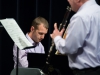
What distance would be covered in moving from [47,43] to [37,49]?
2.57 feet

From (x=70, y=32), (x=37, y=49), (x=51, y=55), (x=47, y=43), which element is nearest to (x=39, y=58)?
(x=51, y=55)

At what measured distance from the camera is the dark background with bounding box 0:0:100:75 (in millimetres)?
3455

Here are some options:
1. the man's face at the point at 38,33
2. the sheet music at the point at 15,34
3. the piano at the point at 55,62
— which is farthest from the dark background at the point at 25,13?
the sheet music at the point at 15,34

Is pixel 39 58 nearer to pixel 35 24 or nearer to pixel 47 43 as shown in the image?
pixel 35 24

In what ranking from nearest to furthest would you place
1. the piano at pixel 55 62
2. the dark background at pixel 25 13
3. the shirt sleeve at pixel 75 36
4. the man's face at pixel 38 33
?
the shirt sleeve at pixel 75 36 < the piano at pixel 55 62 < the man's face at pixel 38 33 < the dark background at pixel 25 13

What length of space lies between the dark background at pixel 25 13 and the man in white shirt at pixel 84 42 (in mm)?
1651

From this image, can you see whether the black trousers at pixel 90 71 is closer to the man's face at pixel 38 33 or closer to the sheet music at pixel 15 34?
the sheet music at pixel 15 34

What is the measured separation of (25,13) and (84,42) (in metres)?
1.80

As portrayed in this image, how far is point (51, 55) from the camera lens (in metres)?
2.20

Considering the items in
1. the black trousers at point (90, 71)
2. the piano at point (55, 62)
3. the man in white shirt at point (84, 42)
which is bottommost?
the piano at point (55, 62)

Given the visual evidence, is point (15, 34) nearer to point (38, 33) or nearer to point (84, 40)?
point (84, 40)

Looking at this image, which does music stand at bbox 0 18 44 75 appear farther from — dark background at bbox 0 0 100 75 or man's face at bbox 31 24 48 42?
dark background at bbox 0 0 100 75

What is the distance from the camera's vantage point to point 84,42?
1.79 metres

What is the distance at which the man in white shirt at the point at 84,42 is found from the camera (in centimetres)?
175
